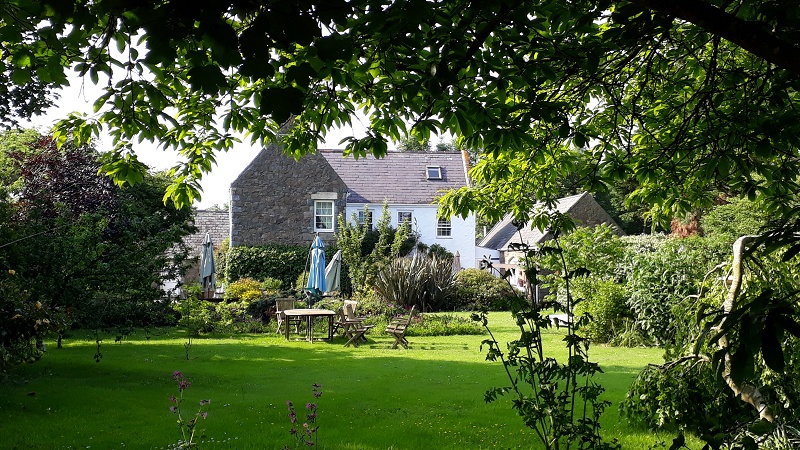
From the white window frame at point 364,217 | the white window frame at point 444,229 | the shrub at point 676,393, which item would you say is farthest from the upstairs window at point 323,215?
the shrub at point 676,393

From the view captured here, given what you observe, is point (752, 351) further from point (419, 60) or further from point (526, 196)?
point (526, 196)

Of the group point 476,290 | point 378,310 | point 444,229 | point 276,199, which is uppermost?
point 276,199

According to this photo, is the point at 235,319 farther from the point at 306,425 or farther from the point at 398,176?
the point at 306,425

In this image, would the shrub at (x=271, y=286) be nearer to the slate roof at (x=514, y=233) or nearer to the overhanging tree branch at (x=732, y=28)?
the slate roof at (x=514, y=233)

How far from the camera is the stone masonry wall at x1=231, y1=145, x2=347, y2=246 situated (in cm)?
2734

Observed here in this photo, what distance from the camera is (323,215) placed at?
1127 inches

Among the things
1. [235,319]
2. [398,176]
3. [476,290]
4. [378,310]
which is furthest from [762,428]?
[398,176]

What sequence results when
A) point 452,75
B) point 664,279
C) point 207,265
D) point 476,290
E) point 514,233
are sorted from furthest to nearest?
point 514,233 → point 476,290 → point 207,265 → point 664,279 → point 452,75

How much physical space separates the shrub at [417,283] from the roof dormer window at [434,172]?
347 inches

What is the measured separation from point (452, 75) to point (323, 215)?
25.8 meters

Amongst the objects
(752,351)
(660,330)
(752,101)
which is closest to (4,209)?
(752,101)

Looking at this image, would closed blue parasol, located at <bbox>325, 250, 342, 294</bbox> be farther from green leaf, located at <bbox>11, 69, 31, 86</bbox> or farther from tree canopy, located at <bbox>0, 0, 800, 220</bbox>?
green leaf, located at <bbox>11, 69, 31, 86</bbox>

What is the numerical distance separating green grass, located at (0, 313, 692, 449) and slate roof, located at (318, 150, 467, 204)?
16228mm

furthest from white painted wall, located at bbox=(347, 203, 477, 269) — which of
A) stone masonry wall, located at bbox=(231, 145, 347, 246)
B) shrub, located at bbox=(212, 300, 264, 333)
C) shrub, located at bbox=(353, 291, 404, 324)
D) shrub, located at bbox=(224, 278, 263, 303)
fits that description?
shrub, located at bbox=(212, 300, 264, 333)
